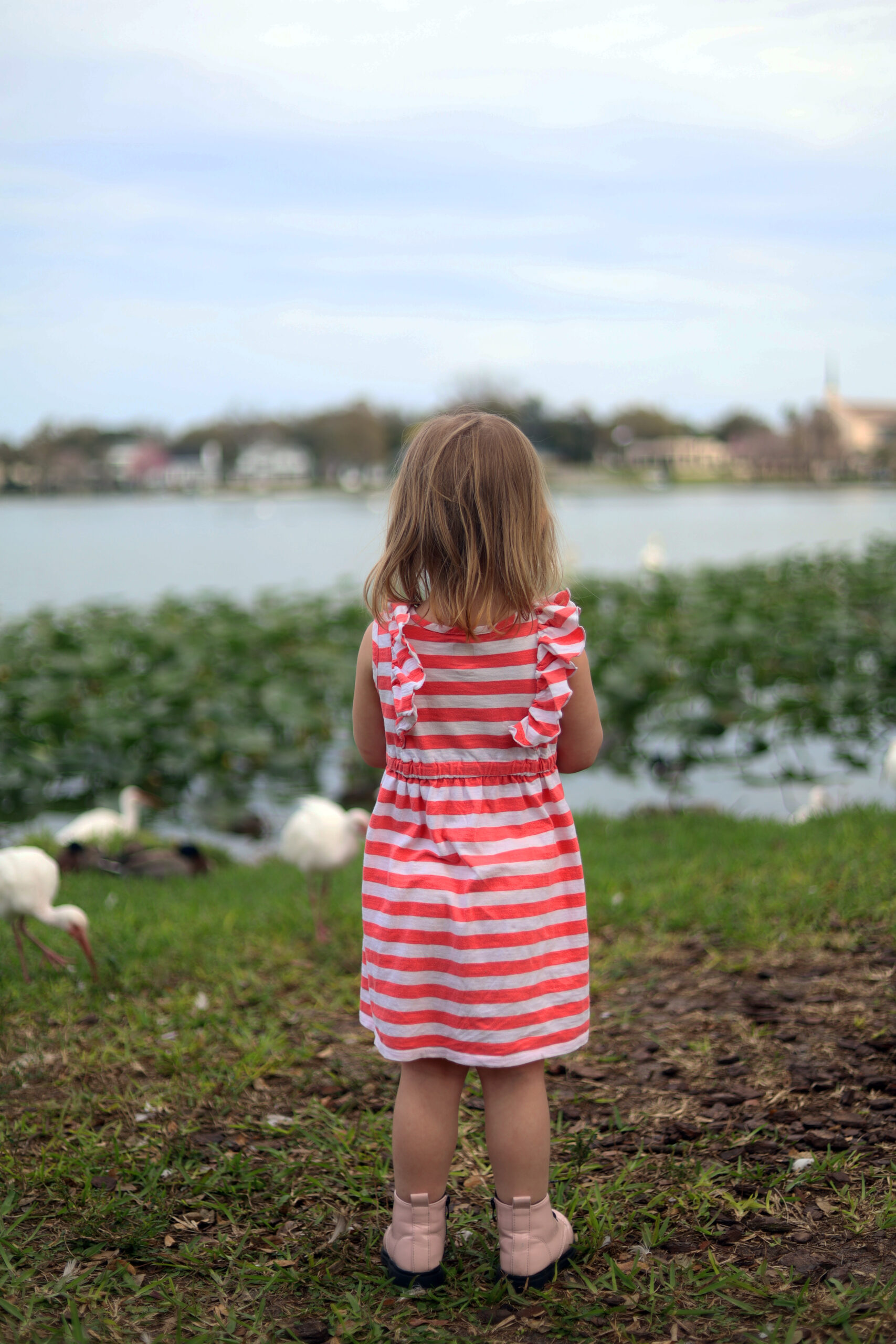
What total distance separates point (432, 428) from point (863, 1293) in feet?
5.35

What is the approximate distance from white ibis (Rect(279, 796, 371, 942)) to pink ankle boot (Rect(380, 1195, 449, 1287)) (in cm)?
185

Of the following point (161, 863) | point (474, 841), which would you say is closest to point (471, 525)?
point (474, 841)

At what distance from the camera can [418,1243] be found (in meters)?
1.94

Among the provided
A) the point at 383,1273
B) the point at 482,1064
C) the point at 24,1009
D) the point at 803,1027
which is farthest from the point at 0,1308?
the point at 803,1027

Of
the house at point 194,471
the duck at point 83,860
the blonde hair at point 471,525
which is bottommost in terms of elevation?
the duck at point 83,860

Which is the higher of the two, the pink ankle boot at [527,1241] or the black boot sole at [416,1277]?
the pink ankle boot at [527,1241]

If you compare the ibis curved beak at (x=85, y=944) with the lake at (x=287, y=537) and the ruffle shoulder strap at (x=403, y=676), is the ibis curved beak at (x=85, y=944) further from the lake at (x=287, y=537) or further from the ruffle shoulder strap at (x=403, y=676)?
the ruffle shoulder strap at (x=403, y=676)

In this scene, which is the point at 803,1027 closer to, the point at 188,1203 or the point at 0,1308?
the point at 188,1203

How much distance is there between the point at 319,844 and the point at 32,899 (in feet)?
3.14

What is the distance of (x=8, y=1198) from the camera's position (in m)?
2.23

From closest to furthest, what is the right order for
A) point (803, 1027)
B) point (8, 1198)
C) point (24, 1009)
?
point (8, 1198) → point (803, 1027) → point (24, 1009)

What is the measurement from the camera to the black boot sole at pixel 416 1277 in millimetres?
1946

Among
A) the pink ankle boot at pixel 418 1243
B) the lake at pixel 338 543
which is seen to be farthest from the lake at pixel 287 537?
the pink ankle boot at pixel 418 1243

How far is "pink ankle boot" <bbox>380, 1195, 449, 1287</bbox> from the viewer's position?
193 cm
